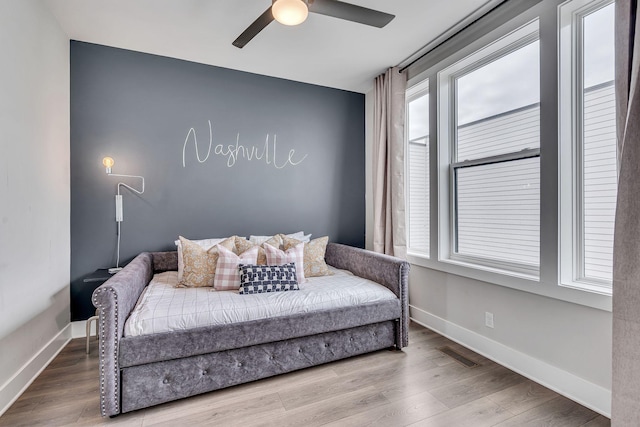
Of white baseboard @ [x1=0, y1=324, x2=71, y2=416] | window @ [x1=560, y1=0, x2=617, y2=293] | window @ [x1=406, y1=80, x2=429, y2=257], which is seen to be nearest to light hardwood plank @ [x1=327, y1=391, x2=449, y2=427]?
window @ [x1=560, y1=0, x2=617, y2=293]

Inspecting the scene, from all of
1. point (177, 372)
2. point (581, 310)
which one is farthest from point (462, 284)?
point (177, 372)

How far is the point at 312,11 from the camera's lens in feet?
6.15

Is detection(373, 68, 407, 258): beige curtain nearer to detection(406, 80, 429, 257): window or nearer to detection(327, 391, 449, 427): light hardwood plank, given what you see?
detection(406, 80, 429, 257): window

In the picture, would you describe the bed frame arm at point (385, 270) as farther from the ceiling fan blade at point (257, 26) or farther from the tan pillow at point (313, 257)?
the ceiling fan blade at point (257, 26)

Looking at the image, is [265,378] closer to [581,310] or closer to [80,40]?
[581,310]

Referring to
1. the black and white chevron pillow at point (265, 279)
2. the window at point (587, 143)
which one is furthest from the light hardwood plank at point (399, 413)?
the window at point (587, 143)

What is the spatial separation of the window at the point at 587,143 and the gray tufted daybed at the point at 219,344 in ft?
3.59

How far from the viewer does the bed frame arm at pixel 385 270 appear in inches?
94.9

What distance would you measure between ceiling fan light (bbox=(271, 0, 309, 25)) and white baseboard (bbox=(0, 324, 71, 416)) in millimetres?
2603

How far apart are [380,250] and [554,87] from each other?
199cm

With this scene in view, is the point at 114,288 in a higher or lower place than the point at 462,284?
higher

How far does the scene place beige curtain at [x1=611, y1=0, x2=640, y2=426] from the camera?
134cm

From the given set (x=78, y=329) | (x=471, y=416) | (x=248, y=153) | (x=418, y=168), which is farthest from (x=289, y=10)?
(x=78, y=329)

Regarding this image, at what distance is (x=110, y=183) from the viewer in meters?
2.74
